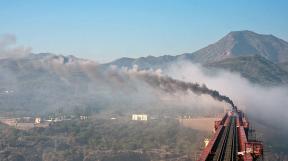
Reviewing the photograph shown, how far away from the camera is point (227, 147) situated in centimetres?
7112

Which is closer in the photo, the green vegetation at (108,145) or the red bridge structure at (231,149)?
the red bridge structure at (231,149)

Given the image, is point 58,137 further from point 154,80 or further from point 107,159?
point 154,80

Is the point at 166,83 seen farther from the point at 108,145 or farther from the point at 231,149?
the point at 231,149

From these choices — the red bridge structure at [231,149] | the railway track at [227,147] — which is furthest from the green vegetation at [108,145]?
the red bridge structure at [231,149]

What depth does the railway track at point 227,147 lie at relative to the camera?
61.4 metres

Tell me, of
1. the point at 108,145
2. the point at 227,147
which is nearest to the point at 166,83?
the point at 108,145

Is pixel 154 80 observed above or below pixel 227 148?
above

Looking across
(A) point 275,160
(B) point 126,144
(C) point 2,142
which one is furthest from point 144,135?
(A) point 275,160

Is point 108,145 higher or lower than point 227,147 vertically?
lower

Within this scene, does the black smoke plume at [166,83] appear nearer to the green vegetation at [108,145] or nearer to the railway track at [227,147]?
the green vegetation at [108,145]

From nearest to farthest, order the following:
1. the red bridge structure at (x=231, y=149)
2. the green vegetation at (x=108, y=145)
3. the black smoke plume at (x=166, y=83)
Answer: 1. the red bridge structure at (x=231, y=149)
2. the black smoke plume at (x=166, y=83)
3. the green vegetation at (x=108, y=145)

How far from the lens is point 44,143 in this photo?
18488 cm

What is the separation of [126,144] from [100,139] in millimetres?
18468

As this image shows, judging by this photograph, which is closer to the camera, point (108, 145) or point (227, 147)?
point (227, 147)
